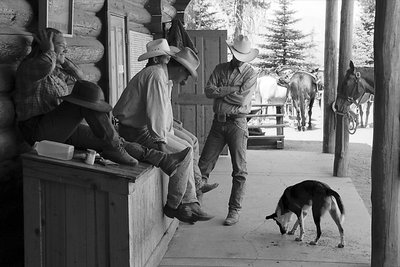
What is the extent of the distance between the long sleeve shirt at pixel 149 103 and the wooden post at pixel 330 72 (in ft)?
22.8

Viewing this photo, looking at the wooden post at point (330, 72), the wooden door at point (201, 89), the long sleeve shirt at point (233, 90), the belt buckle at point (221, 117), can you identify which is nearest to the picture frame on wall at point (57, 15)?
the long sleeve shirt at point (233, 90)

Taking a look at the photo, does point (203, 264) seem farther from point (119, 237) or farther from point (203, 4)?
point (203, 4)

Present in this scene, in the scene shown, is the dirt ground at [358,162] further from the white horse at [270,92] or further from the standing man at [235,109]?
the white horse at [270,92]

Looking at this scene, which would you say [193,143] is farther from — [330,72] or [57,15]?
[330,72]

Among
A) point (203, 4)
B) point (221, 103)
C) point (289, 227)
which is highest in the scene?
point (203, 4)

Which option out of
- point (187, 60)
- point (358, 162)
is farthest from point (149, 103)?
point (358, 162)

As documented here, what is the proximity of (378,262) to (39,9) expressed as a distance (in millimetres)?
3376

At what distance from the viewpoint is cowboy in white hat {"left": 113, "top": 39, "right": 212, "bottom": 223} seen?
5.37 meters

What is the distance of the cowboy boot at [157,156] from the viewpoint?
16.5 ft

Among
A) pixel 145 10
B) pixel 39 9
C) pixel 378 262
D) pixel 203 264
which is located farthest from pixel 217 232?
pixel 145 10

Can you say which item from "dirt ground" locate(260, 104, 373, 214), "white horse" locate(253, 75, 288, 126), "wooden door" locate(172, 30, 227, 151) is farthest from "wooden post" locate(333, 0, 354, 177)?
"white horse" locate(253, 75, 288, 126)

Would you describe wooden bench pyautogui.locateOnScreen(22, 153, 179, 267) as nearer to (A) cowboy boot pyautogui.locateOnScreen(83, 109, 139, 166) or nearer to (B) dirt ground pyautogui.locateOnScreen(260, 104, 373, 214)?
(A) cowboy boot pyautogui.locateOnScreen(83, 109, 139, 166)

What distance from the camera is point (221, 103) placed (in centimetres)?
702

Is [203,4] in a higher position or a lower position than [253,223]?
higher
